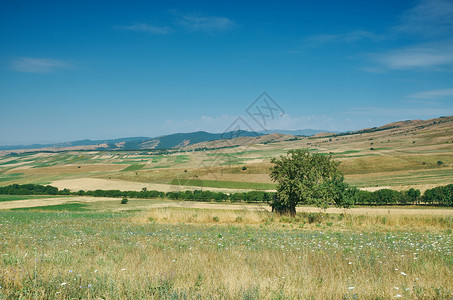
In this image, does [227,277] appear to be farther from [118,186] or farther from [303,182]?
[118,186]

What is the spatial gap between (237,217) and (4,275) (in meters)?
20.1

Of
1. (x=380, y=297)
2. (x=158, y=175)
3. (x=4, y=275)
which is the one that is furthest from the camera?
(x=158, y=175)

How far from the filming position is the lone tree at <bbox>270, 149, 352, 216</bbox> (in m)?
Answer: 29.5

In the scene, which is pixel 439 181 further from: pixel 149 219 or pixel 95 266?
pixel 95 266

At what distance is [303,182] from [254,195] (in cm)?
3851

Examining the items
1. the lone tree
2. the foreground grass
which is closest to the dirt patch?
the lone tree

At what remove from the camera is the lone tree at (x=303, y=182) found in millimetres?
29453

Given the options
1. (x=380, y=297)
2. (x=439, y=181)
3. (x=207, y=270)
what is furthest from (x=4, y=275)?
(x=439, y=181)

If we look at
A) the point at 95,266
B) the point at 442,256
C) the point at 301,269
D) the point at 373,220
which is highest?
the point at 95,266

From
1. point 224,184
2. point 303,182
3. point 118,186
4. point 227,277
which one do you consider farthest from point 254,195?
point 227,277

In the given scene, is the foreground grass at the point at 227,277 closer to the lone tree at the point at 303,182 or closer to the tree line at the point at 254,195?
the lone tree at the point at 303,182

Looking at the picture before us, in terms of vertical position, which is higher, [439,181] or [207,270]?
[207,270]

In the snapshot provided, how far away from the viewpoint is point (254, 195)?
6744cm

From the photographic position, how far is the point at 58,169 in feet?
433
